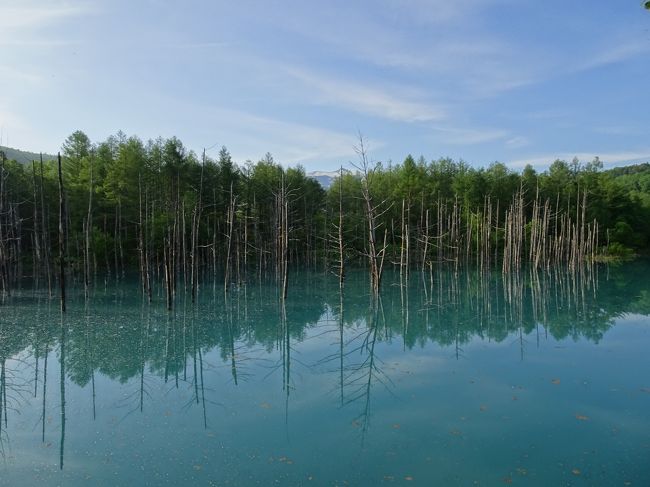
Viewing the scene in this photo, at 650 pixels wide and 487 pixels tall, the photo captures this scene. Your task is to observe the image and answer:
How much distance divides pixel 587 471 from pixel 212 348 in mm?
9510

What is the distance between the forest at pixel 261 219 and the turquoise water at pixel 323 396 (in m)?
4.52

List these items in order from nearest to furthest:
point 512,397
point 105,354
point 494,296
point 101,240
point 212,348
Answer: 1. point 512,397
2. point 105,354
3. point 212,348
4. point 494,296
5. point 101,240

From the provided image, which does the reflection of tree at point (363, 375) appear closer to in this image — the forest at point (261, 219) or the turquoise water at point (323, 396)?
the turquoise water at point (323, 396)

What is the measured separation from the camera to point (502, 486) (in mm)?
5547

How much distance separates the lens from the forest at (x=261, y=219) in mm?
25328

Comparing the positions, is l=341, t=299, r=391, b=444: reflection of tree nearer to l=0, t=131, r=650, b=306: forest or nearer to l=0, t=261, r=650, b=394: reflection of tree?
l=0, t=261, r=650, b=394: reflection of tree

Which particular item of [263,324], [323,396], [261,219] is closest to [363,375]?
[323,396]

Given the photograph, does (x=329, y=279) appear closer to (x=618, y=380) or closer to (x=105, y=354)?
(x=105, y=354)

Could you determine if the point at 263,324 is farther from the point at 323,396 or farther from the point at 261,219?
the point at 261,219

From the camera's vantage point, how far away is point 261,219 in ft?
140

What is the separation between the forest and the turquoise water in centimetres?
452

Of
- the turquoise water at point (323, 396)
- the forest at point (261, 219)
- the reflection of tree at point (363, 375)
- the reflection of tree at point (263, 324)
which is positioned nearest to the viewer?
the turquoise water at point (323, 396)

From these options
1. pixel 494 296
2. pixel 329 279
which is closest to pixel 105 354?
pixel 494 296

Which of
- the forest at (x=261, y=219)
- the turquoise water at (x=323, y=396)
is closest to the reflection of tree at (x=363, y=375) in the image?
the turquoise water at (x=323, y=396)
